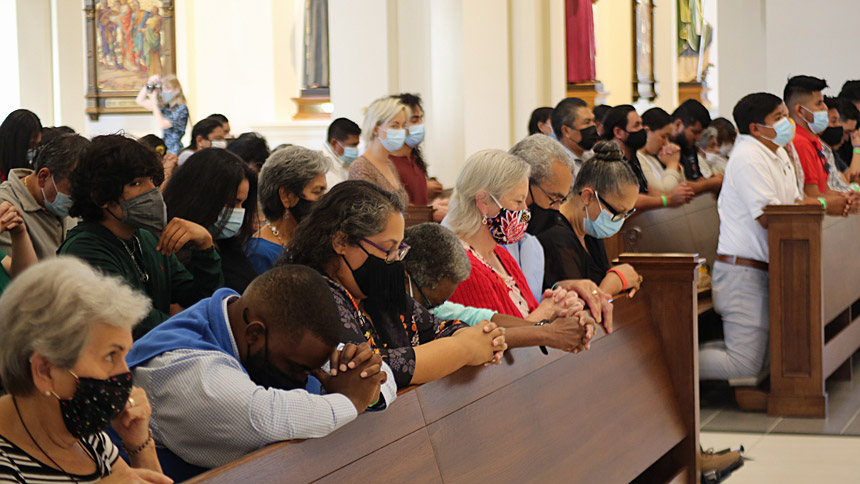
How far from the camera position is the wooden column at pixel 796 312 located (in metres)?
5.84

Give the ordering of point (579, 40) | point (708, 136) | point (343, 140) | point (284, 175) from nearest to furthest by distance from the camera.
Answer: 1. point (284, 175)
2. point (343, 140)
3. point (708, 136)
4. point (579, 40)

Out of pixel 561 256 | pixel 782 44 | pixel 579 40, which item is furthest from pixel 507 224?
pixel 579 40

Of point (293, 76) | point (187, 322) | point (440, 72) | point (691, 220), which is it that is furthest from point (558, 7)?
point (187, 322)

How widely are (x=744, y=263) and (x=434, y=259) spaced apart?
3.52 m

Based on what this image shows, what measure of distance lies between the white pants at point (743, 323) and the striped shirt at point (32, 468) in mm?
4936

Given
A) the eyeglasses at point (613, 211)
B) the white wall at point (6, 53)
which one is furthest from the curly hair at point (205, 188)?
the white wall at point (6, 53)

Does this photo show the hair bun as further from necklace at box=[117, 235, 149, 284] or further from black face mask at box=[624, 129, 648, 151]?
black face mask at box=[624, 129, 648, 151]

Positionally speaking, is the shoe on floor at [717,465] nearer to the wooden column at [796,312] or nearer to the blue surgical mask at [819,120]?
the wooden column at [796,312]

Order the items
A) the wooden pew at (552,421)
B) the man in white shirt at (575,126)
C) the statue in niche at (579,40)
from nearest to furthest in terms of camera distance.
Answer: the wooden pew at (552,421) < the man in white shirt at (575,126) < the statue in niche at (579,40)

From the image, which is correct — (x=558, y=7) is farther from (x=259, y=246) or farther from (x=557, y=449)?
(x=557, y=449)

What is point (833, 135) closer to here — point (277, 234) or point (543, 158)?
point (543, 158)

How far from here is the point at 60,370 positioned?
1.66m

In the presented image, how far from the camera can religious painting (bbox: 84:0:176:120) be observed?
1510 centimetres

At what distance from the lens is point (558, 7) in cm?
1025
